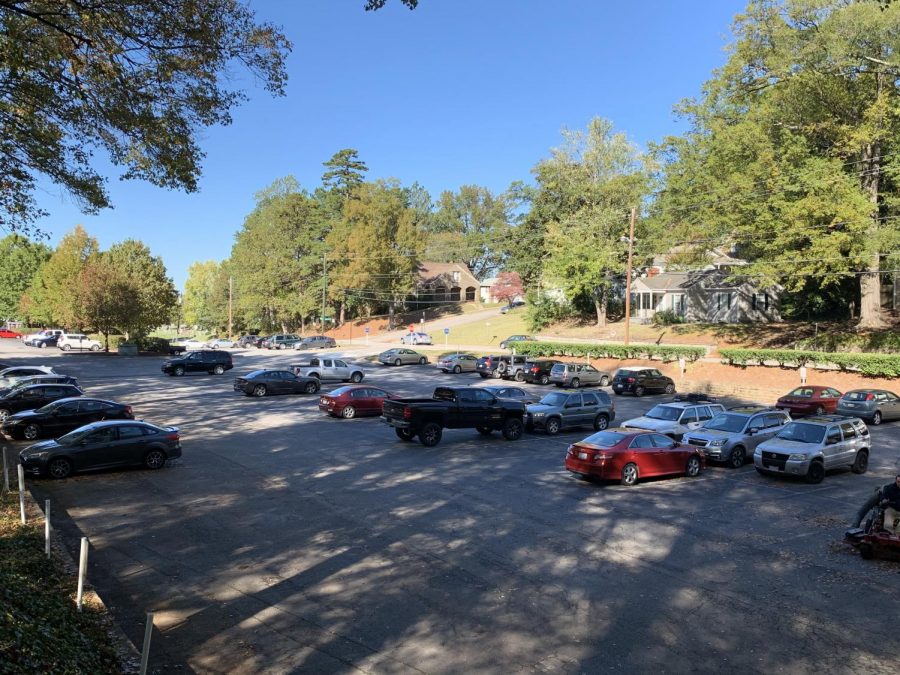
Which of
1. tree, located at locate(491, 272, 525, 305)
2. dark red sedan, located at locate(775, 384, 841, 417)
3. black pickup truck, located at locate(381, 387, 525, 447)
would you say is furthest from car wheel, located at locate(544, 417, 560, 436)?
tree, located at locate(491, 272, 525, 305)

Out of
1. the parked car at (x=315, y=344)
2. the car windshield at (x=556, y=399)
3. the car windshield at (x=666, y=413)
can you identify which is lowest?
the car windshield at (x=666, y=413)

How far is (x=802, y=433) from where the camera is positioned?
17.4 m

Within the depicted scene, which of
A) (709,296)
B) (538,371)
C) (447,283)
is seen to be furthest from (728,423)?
(447,283)

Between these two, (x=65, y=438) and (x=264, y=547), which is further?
(x=65, y=438)

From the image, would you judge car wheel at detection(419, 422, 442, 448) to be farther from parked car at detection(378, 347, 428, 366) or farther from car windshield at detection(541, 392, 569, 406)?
A: parked car at detection(378, 347, 428, 366)

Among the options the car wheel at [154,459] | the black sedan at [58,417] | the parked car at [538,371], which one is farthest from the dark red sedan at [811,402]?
the black sedan at [58,417]

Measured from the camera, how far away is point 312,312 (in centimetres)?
9000

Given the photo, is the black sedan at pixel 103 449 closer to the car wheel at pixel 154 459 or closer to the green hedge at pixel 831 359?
the car wheel at pixel 154 459

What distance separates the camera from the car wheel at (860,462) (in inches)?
690

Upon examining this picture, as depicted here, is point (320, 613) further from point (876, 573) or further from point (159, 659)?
point (876, 573)

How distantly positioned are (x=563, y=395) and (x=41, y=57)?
60.9ft

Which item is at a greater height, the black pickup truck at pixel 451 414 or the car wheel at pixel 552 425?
the black pickup truck at pixel 451 414

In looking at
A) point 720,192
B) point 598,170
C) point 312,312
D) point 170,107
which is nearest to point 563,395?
point 170,107

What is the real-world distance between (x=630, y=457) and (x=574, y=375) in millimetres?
23099
